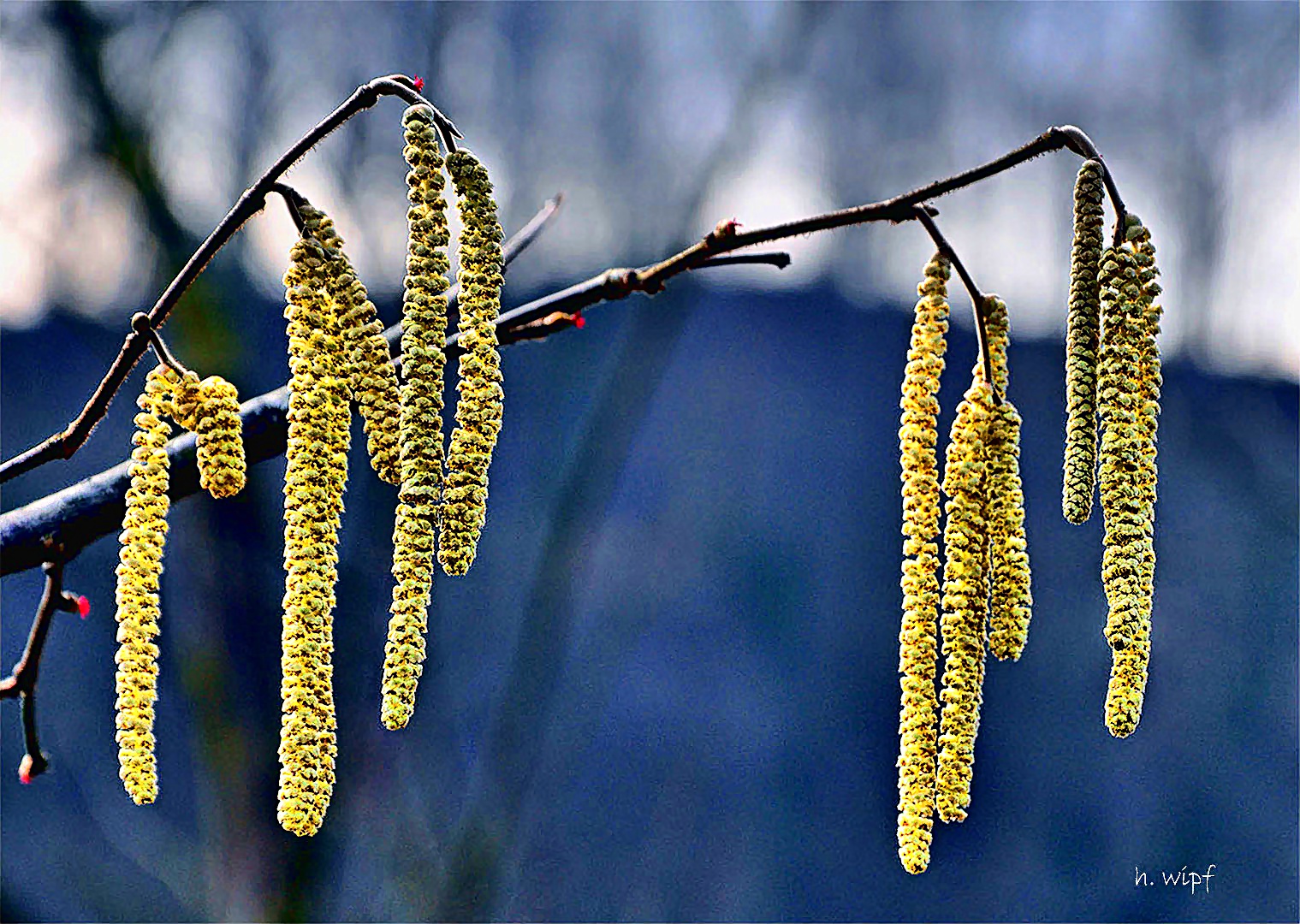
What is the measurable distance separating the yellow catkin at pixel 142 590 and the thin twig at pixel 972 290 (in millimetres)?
322

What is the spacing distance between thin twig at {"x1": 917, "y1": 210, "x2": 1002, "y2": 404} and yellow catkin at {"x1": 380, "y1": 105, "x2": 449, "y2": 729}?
0.65 feet

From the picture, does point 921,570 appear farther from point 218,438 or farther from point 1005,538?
point 218,438

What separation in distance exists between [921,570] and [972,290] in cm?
12

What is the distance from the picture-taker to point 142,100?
184 cm

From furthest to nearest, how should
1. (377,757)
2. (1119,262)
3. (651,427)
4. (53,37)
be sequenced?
(651,427) < (377,757) < (53,37) < (1119,262)

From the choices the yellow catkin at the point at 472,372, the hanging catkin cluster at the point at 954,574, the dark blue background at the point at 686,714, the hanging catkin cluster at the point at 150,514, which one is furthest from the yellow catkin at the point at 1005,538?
the dark blue background at the point at 686,714

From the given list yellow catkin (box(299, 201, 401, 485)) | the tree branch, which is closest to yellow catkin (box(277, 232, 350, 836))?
yellow catkin (box(299, 201, 401, 485))

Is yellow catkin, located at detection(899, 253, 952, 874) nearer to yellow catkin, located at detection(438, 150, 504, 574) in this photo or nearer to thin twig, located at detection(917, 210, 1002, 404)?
thin twig, located at detection(917, 210, 1002, 404)

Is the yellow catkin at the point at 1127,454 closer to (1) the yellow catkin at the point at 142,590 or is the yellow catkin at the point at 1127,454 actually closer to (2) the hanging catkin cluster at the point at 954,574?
(2) the hanging catkin cluster at the point at 954,574

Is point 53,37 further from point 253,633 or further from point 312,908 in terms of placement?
point 312,908

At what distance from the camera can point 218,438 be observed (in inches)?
19.0

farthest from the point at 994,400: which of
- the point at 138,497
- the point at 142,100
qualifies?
the point at 142,100

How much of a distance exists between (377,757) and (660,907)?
2.86 feet

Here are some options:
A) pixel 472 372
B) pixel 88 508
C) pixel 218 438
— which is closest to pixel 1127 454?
pixel 472 372
